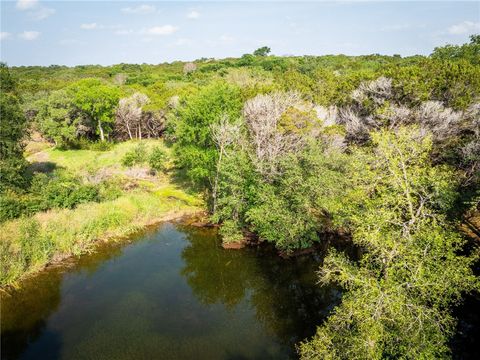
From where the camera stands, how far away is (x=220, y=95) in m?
36.8

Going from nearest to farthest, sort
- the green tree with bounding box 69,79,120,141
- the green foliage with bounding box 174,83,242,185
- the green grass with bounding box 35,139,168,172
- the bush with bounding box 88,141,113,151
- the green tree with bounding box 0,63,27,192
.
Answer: the green tree with bounding box 0,63,27,192
the green foliage with bounding box 174,83,242,185
the green grass with bounding box 35,139,168,172
the green tree with bounding box 69,79,120,141
the bush with bounding box 88,141,113,151

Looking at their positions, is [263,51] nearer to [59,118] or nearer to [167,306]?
[59,118]

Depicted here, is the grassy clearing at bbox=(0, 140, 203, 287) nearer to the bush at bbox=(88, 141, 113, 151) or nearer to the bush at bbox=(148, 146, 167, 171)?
the bush at bbox=(148, 146, 167, 171)

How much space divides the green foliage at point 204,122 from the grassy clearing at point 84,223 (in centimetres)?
503

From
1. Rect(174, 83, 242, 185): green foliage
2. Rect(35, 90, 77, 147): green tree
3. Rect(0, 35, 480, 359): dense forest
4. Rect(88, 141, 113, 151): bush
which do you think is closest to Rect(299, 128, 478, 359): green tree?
Rect(0, 35, 480, 359): dense forest

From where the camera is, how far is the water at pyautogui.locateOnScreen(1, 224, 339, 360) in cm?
1842

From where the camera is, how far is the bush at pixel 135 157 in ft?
154

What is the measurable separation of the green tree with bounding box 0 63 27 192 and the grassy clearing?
5.65 m

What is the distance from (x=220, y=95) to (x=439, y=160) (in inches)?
921

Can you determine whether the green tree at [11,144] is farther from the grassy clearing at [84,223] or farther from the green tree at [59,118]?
the green tree at [59,118]

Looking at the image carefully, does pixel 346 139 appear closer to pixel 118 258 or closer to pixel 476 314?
pixel 476 314

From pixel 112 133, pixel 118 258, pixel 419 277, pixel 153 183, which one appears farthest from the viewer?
pixel 112 133

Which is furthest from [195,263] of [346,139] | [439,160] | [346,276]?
[439,160]

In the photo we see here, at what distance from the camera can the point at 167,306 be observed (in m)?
21.9
